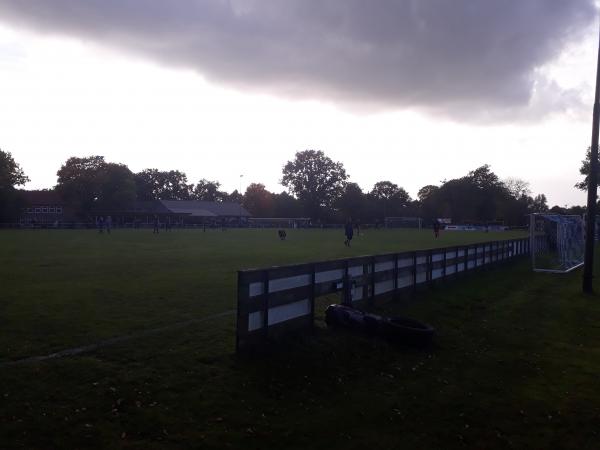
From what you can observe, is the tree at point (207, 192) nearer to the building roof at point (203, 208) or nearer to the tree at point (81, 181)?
the building roof at point (203, 208)

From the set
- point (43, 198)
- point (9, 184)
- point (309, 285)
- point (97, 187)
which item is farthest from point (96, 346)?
point (43, 198)

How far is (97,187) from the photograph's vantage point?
89.9 meters

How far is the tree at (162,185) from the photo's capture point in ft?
425

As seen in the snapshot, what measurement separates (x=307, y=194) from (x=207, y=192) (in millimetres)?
37207

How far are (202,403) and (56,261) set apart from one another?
16278mm

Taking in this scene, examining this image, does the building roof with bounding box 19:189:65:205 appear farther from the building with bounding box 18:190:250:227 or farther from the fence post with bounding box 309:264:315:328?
the fence post with bounding box 309:264:315:328

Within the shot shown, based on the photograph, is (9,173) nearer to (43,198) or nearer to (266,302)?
(43,198)

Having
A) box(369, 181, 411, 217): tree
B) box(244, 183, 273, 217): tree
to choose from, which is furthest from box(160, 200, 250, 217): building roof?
box(369, 181, 411, 217): tree

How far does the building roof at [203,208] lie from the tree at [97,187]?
498 inches

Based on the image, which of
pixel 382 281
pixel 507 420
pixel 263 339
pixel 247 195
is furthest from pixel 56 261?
Answer: pixel 247 195

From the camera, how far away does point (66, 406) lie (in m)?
5.01

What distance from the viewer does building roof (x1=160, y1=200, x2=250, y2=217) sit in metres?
105

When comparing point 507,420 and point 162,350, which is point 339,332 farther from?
point 507,420

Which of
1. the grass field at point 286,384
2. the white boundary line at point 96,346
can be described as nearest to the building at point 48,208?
the grass field at point 286,384
